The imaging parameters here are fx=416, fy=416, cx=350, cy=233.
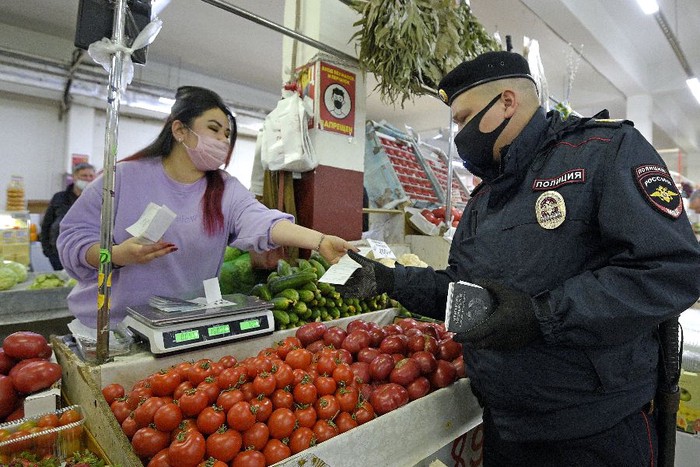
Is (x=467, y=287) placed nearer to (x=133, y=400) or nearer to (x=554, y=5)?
(x=133, y=400)

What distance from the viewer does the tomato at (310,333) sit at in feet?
6.70

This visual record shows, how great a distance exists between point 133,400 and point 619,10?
8902 millimetres

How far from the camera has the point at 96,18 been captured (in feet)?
4.94

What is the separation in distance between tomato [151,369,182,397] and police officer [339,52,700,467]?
1.02 m

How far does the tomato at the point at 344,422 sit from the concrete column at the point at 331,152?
A: 184cm

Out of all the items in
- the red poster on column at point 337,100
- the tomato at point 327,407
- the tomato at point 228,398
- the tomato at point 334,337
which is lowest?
the tomato at point 327,407

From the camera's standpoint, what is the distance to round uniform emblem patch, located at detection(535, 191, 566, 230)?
130 cm

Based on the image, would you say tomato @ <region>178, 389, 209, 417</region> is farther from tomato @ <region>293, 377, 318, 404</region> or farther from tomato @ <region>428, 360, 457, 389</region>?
tomato @ <region>428, 360, 457, 389</region>

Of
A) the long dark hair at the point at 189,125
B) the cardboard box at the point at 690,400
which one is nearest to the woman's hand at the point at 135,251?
the long dark hair at the point at 189,125

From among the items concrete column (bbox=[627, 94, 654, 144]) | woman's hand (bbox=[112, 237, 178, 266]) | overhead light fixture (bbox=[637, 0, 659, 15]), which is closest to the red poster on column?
woman's hand (bbox=[112, 237, 178, 266])

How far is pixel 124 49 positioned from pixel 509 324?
1.62 metres

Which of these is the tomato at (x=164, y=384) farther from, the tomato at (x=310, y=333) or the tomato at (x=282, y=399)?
the tomato at (x=310, y=333)

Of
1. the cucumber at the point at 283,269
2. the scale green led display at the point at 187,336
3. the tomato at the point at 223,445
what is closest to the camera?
the tomato at the point at 223,445

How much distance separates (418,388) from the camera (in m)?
1.72
